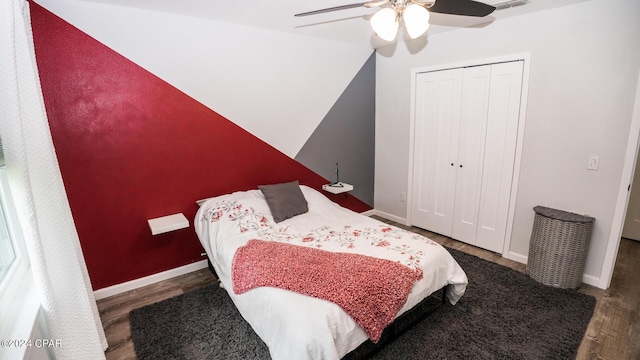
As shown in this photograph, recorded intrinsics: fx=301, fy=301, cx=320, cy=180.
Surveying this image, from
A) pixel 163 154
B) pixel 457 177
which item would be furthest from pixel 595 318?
pixel 163 154

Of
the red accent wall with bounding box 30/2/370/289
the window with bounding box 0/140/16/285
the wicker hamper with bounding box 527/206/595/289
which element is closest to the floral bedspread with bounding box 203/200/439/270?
the red accent wall with bounding box 30/2/370/289

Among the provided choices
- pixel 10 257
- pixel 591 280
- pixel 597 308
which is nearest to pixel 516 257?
pixel 591 280

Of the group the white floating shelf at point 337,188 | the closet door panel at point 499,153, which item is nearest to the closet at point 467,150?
the closet door panel at point 499,153

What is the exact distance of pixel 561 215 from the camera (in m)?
2.58

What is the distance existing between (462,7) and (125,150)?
2695 millimetres

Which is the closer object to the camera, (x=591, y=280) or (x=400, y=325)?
(x=400, y=325)

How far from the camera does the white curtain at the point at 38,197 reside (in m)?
1.15

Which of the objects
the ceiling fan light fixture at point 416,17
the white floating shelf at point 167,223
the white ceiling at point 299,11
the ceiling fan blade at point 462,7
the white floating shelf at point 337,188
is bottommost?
the white floating shelf at point 167,223

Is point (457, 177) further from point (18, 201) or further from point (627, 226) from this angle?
point (18, 201)

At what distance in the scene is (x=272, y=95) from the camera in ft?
10.5

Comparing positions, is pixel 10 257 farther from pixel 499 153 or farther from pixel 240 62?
pixel 499 153

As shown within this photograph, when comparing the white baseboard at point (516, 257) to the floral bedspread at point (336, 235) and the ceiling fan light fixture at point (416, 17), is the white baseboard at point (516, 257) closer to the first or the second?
the floral bedspread at point (336, 235)

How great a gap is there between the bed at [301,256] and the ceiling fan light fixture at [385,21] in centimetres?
141

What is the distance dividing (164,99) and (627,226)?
16.7ft
